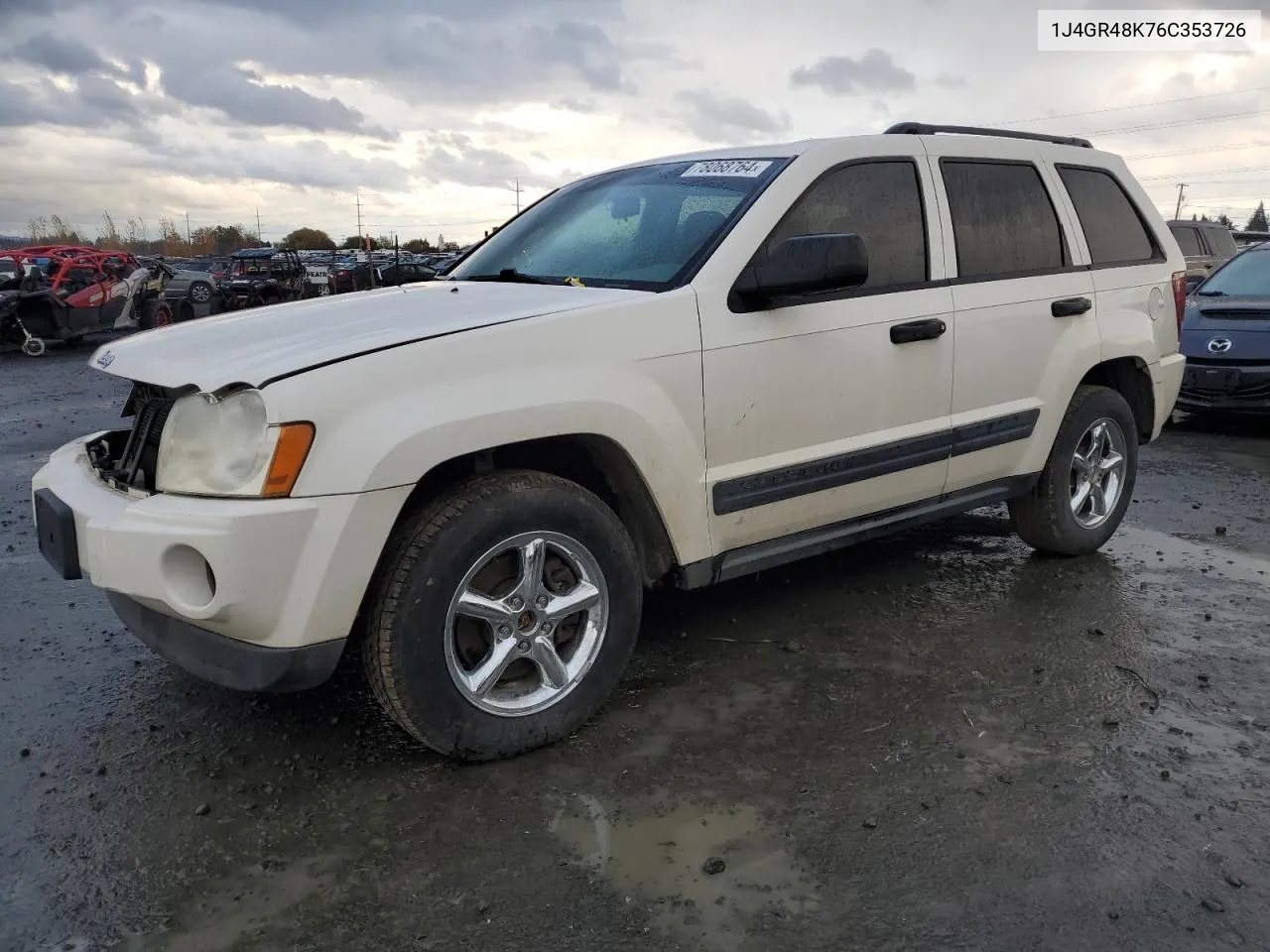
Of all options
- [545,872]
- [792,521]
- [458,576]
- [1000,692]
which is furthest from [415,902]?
[1000,692]

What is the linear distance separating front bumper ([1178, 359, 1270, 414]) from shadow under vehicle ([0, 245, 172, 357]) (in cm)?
1622

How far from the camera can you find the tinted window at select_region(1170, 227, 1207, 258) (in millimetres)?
14742

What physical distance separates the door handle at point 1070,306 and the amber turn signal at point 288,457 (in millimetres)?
3221

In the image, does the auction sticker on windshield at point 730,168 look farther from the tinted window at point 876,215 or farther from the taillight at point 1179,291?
the taillight at point 1179,291

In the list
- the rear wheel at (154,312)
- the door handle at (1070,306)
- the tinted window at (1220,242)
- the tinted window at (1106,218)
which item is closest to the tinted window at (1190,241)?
the tinted window at (1220,242)

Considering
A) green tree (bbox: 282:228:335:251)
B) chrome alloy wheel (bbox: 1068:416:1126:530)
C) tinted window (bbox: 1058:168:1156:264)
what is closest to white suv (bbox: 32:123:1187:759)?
tinted window (bbox: 1058:168:1156:264)

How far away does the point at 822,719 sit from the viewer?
3.34 m

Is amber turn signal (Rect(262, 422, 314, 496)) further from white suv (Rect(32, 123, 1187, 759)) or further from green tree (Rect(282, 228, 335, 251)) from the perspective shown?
green tree (Rect(282, 228, 335, 251))

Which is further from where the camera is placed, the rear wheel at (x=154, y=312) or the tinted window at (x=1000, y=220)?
the rear wheel at (x=154, y=312)

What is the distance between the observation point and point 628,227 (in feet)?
12.5

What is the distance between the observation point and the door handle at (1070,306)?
443 cm

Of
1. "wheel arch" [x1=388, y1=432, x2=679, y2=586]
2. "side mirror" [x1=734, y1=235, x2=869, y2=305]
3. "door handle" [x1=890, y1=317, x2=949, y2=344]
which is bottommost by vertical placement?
"wheel arch" [x1=388, y1=432, x2=679, y2=586]

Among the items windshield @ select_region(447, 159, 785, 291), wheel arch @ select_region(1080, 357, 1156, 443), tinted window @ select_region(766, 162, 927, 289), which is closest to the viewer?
windshield @ select_region(447, 159, 785, 291)

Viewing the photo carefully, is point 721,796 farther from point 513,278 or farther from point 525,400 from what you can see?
point 513,278
